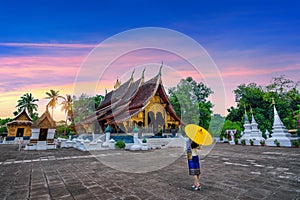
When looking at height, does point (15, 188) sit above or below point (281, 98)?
below

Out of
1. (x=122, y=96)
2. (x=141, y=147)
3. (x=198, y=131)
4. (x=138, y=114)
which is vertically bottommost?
(x=141, y=147)

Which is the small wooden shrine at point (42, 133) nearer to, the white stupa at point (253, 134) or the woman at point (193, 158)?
the woman at point (193, 158)

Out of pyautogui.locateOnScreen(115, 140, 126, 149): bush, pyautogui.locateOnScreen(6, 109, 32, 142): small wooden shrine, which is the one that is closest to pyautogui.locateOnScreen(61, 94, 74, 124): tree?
pyautogui.locateOnScreen(6, 109, 32, 142): small wooden shrine

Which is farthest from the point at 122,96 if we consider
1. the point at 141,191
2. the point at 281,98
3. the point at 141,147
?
the point at 281,98

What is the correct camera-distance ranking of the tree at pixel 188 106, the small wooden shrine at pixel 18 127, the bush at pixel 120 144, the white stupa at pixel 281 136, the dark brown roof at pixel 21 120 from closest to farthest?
the bush at pixel 120 144 < the white stupa at pixel 281 136 < the tree at pixel 188 106 < the small wooden shrine at pixel 18 127 < the dark brown roof at pixel 21 120

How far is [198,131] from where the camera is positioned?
3117 mm

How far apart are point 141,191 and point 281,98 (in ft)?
100

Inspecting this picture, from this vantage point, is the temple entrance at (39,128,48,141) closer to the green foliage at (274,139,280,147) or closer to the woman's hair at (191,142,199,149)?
the woman's hair at (191,142,199,149)

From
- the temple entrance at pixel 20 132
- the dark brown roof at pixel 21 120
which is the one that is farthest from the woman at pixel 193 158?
the temple entrance at pixel 20 132

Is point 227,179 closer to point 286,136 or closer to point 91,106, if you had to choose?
point 286,136

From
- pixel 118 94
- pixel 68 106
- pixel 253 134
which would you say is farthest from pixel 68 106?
pixel 253 134

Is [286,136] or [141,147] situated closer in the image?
[141,147]

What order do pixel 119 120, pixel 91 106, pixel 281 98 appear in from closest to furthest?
pixel 119 120, pixel 281 98, pixel 91 106

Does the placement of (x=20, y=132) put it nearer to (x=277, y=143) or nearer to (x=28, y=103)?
(x=28, y=103)
